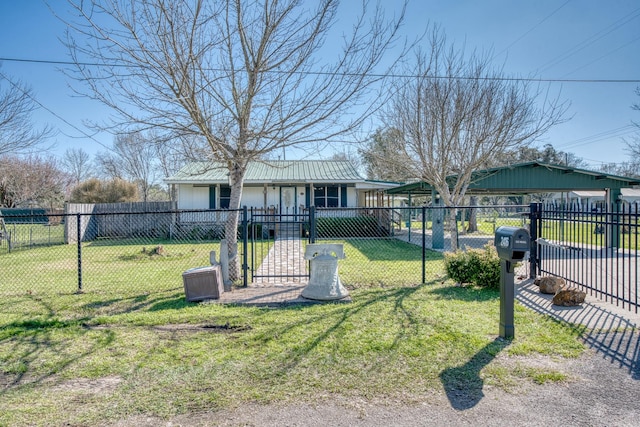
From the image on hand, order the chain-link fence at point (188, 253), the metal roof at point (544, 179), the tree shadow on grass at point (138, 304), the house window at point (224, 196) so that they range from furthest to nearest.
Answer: the house window at point (224, 196) < the metal roof at point (544, 179) < the chain-link fence at point (188, 253) < the tree shadow on grass at point (138, 304)

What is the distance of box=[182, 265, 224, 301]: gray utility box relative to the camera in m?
5.91

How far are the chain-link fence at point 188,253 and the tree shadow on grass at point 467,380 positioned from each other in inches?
136

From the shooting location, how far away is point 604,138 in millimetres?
36094

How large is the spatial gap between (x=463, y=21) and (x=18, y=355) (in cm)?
1063

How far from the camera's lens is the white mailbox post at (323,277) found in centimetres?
579

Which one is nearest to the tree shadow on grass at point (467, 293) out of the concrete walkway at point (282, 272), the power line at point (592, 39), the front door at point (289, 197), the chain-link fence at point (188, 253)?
the chain-link fence at point (188, 253)

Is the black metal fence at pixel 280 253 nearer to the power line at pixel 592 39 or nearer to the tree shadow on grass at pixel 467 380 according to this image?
the tree shadow on grass at pixel 467 380

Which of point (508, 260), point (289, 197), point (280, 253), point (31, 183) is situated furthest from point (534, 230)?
point (31, 183)

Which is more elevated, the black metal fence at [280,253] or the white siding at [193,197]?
the white siding at [193,197]

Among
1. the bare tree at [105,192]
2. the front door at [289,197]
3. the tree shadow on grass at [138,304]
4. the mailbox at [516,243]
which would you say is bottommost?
the tree shadow on grass at [138,304]

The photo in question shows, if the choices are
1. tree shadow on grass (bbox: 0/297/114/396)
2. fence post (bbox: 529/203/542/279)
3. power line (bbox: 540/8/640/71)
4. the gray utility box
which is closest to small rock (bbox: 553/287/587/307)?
fence post (bbox: 529/203/542/279)

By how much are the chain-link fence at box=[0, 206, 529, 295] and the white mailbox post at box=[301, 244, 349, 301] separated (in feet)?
2.73

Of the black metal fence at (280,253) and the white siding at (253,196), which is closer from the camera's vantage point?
the black metal fence at (280,253)

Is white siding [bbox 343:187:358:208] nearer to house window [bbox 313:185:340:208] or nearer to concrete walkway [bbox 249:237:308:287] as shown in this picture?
house window [bbox 313:185:340:208]
